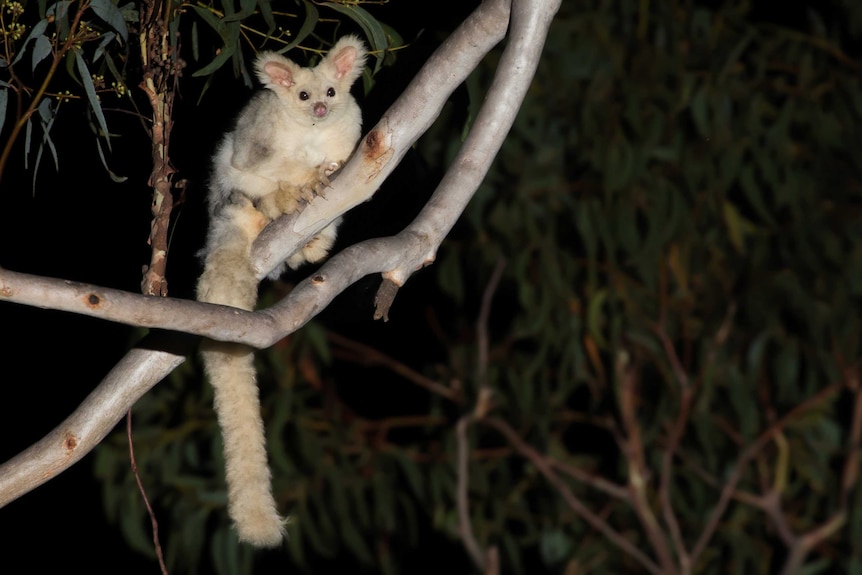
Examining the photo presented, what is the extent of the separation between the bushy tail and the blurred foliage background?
5.56 feet

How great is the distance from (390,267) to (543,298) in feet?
7.04

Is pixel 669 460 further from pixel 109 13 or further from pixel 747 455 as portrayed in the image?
pixel 109 13

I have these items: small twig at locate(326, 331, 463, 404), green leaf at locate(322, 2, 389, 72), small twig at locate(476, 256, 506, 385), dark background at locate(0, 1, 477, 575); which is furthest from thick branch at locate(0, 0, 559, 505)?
small twig at locate(326, 331, 463, 404)

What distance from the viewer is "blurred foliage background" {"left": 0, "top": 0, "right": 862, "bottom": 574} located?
3.94m

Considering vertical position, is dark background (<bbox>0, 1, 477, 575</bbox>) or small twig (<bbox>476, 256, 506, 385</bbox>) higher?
dark background (<bbox>0, 1, 477, 575</bbox>)

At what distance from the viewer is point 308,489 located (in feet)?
13.7

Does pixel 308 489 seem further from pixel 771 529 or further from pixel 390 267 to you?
pixel 390 267

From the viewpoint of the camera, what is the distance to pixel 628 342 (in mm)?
4164

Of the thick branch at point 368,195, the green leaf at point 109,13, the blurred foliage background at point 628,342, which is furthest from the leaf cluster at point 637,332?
the green leaf at point 109,13

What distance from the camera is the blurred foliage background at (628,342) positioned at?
3936 mm

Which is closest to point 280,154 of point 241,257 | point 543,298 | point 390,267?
point 241,257

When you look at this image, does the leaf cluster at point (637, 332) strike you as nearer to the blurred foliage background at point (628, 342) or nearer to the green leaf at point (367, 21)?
→ the blurred foliage background at point (628, 342)

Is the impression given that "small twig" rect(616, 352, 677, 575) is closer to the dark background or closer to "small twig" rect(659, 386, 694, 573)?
"small twig" rect(659, 386, 694, 573)

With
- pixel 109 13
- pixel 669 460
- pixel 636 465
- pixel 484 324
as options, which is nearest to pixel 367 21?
pixel 109 13
